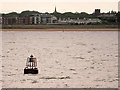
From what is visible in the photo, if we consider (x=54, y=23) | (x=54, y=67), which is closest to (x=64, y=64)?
(x=54, y=67)

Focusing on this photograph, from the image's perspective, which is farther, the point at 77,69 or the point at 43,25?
the point at 43,25

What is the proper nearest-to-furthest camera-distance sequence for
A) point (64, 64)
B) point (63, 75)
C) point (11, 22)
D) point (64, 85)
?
point (64, 85) → point (63, 75) → point (64, 64) → point (11, 22)

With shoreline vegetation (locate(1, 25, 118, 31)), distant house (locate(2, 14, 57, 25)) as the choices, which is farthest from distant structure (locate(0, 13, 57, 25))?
shoreline vegetation (locate(1, 25, 118, 31))

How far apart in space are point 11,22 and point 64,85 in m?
70.0

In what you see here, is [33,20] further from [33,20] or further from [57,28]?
[57,28]

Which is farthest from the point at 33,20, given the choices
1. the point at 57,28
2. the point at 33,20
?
the point at 57,28

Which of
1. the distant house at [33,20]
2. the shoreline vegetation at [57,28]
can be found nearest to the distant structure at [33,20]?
the distant house at [33,20]

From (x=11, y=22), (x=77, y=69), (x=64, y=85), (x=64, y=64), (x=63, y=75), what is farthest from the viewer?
(x=11, y=22)

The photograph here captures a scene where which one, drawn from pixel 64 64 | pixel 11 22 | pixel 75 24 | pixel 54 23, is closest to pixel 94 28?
pixel 75 24

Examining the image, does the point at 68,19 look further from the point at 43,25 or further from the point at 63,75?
the point at 63,75

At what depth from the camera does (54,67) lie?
12.6 metres

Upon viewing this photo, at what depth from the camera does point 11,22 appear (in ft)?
257

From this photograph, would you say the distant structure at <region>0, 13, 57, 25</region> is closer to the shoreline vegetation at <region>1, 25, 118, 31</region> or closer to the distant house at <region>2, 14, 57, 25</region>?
the distant house at <region>2, 14, 57, 25</region>

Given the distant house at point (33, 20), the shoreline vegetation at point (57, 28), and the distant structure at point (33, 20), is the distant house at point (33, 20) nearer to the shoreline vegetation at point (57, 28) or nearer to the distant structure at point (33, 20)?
the distant structure at point (33, 20)
